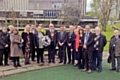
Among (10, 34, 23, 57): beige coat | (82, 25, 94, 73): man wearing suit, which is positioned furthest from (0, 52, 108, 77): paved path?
(82, 25, 94, 73): man wearing suit

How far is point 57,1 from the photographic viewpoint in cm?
10106

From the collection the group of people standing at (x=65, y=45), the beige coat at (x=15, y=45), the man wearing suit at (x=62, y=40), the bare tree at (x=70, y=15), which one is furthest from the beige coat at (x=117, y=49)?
the bare tree at (x=70, y=15)

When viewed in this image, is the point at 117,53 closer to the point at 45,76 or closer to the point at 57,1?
the point at 45,76

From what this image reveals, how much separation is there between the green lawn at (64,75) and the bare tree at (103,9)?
122ft

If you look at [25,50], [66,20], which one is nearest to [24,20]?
[66,20]

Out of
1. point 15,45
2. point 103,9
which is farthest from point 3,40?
point 103,9

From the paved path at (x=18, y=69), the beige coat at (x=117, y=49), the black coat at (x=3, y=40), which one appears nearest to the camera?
the paved path at (x=18, y=69)

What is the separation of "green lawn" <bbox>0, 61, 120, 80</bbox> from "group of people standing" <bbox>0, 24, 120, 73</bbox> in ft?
1.40

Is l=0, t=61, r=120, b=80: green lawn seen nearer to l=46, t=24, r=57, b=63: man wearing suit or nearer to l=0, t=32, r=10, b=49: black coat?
l=46, t=24, r=57, b=63: man wearing suit

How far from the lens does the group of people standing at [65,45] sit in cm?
886

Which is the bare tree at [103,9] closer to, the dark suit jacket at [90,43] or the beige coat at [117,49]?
the beige coat at [117,49]

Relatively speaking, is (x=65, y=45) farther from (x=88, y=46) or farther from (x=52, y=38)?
(x=88, y=46)

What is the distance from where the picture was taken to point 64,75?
8.31 m

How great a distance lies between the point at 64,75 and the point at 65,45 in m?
2.34
